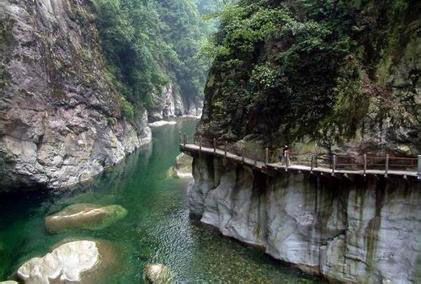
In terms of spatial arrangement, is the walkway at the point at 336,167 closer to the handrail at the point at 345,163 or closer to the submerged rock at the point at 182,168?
the handrail at the point at 345,163

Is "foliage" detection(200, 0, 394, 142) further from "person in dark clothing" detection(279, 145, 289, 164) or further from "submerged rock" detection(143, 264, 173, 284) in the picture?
"submerged rock" detection(143, 264, 173, 284)

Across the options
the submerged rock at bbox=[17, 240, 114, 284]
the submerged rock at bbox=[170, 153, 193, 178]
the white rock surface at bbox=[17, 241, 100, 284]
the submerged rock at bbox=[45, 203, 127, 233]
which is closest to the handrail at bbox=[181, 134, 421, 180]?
the submerged rock at bbox=[17, 240, 114, 284]

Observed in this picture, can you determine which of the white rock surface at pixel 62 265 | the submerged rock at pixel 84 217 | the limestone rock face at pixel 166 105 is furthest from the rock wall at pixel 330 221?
the limestone rock face at pixel 166 105

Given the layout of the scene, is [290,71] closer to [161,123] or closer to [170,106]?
[161,123]

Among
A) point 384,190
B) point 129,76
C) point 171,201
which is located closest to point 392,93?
point 384,190

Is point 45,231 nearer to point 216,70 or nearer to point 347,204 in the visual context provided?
point 216,70

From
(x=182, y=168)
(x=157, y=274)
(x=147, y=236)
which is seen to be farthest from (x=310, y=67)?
(x=182, y=168)
